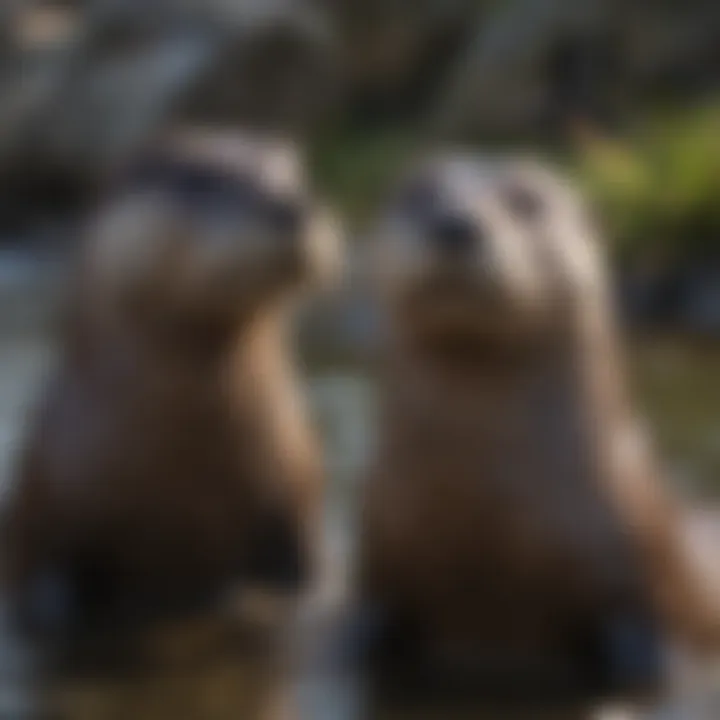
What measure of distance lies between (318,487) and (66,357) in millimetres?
724

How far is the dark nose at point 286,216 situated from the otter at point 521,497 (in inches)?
13.6

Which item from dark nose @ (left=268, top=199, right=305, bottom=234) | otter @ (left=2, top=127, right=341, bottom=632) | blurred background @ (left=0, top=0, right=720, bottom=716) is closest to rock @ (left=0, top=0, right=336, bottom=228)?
blurred background @ (left=0, top=0, right=720, bottom=716)

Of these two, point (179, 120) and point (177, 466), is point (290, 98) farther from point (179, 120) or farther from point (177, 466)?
point (177, 466)

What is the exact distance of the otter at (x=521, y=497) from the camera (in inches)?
212

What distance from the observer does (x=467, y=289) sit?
5.20 meters

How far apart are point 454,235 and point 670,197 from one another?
20.7 feet

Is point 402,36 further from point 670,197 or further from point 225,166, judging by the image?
point 225,166

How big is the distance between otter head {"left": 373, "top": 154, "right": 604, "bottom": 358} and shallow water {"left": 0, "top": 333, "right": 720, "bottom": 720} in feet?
2.77

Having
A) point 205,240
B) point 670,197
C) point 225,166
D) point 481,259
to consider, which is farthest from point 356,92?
point 481,259

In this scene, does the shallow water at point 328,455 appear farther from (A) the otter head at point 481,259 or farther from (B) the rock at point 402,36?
(B) the rock at point 402,36

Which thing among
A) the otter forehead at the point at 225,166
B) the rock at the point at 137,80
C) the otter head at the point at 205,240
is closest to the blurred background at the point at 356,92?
the rock at the point at 137,80

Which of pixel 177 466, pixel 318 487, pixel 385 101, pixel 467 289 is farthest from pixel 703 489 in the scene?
pixel 385 101

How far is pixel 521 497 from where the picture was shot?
544 centimetres

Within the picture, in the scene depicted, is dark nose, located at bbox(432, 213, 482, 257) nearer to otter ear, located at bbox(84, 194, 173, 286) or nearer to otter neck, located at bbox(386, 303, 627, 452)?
otter neck, located at bbox(386, 303, 627, 452)
